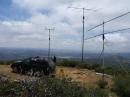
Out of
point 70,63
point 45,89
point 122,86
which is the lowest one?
point 122,86

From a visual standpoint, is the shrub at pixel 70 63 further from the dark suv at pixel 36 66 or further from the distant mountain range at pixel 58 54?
the dark suv at pixel 36 66

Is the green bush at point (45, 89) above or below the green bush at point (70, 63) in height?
below

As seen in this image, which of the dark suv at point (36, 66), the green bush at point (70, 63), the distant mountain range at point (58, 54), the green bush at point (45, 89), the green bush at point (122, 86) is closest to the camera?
the green bush at point (45, 89)

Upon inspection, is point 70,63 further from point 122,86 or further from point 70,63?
point 122,86

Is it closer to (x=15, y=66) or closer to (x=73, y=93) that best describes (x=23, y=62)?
(x=15, y=66)

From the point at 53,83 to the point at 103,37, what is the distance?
7.24 metres

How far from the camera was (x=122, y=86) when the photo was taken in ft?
52.9

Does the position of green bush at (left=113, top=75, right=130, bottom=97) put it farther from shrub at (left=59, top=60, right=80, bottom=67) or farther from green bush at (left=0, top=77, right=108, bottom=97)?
shrub at (left=59, top=60, right=80, bottom=67)

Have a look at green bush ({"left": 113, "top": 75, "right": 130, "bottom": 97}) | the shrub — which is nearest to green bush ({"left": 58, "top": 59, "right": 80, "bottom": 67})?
the shrub

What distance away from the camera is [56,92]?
12.5m

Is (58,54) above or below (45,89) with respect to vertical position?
above

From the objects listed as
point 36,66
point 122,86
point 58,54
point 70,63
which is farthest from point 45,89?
point 58,54

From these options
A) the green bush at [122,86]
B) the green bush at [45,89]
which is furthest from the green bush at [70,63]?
the green bush at [45,89]

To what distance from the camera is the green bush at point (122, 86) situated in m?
15.6
